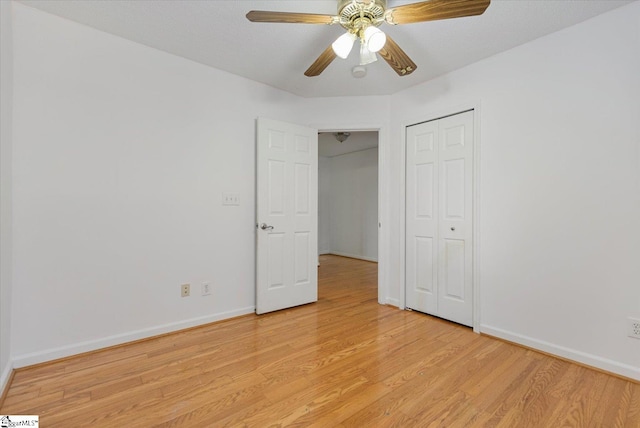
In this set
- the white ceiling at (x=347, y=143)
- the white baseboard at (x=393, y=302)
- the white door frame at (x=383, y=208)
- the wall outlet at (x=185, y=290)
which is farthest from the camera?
the white ceiling at (x=347, y=143)

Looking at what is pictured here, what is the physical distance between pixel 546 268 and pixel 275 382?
2103 millimetres

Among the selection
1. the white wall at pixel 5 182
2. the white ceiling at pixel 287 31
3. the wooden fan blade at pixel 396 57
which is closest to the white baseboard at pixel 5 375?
the white wall at pixel 5 182

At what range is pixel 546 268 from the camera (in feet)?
7.02

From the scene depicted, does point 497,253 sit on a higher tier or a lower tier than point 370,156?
lower

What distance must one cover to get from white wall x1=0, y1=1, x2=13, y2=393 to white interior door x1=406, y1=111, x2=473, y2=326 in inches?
123

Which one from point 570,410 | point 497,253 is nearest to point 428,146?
point 497,253

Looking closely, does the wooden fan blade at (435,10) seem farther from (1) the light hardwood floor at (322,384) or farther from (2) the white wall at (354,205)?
(2) the white wall at (354,205)

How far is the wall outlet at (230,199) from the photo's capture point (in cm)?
276

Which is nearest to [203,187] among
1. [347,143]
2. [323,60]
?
[323,60]

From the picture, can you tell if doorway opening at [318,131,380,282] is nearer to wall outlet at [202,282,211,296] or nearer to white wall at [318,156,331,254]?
white wall at [318,156,331,254]

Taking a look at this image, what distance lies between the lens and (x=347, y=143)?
5.57 m

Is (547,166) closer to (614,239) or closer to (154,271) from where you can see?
(614,239)

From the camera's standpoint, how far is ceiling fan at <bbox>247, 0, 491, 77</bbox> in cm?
145

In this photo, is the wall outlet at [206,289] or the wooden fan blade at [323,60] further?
the wall outlet at [206,289]
